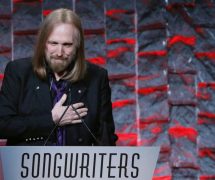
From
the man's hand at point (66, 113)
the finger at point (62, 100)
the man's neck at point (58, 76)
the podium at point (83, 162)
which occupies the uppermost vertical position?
the man's neck at point (58, 76)

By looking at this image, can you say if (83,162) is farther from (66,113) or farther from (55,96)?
(55,96)

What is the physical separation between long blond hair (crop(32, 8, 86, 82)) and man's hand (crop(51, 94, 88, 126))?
0.08 meters

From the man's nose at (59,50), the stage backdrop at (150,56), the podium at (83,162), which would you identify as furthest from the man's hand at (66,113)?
the stage backdrop at (150,56)

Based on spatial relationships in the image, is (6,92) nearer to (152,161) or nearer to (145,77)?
(152,161)

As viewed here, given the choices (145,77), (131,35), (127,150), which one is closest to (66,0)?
(131,35)

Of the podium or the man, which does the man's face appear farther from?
the podium

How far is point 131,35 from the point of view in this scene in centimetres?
253

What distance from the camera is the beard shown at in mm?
1458

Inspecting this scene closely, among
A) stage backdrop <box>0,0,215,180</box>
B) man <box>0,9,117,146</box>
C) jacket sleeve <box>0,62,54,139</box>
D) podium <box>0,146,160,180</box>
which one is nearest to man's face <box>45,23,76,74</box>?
man <box>0,9,117,146</box>

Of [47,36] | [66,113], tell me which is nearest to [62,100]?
[66,113]

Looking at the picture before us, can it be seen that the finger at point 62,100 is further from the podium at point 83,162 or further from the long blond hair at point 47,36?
the podium at point 83,162

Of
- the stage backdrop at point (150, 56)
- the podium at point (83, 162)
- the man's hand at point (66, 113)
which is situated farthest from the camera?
the stage backdrop at point (150, 56)

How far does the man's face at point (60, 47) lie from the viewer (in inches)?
56.6

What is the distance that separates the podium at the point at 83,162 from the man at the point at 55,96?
271 mm
